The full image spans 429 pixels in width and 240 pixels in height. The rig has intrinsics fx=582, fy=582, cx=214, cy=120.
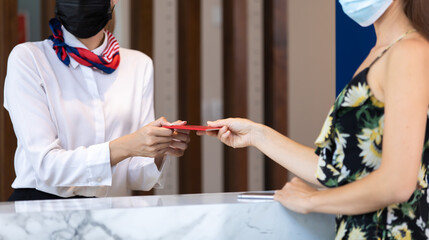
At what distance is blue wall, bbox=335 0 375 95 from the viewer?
9.34 ft

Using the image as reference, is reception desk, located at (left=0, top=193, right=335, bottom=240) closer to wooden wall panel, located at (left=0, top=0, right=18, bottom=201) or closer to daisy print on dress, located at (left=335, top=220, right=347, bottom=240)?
daisy print on dress, located at (left=335, top=220, right=347, bottom=240)

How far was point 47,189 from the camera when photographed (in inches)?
83.8

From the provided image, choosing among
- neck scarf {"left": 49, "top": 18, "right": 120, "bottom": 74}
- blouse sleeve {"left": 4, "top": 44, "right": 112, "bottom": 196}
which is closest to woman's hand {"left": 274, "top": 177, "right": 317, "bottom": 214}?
blouse sleeve {"left": 4, "top": 44, "right": 112, "bottom": 196}

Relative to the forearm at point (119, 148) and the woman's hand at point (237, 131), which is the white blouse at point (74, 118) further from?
the woman's hand at point (237, 131)

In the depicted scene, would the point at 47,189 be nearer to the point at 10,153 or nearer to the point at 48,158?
the point at 48,158

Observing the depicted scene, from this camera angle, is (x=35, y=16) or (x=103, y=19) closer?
(x=103, y=19)

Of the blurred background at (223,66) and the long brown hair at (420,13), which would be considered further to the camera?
the blurred background at (223,66)

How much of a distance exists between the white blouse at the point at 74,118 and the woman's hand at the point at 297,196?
79 cm

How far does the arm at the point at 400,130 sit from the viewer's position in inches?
49.1

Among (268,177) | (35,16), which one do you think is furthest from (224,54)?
(35,16)

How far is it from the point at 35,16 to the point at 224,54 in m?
1.78

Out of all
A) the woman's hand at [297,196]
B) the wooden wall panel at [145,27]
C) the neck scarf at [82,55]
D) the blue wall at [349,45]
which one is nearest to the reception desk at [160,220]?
the woman's hand at [297,196]

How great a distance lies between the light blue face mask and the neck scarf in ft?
3.62

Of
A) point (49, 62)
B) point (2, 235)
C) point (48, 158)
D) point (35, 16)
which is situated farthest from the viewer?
point (35, 16)
